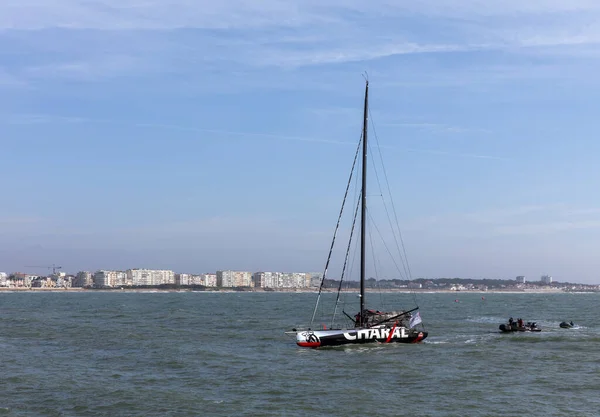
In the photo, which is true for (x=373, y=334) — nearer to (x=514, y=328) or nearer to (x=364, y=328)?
(x=364, y=328)

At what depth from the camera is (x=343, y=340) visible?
159 feet

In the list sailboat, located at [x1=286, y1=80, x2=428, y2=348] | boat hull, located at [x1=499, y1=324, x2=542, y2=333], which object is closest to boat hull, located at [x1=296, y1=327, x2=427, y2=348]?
sailboat, located at [x1=286, y1=80, x2=428, y2=348]

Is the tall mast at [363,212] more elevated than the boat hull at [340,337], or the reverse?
the tall mast at [363,212]

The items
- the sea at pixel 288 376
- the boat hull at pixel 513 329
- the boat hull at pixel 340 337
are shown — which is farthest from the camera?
the boat hull at pixel 513 329

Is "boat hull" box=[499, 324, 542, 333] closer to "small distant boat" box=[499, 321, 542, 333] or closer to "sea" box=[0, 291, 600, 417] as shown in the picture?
"small distant boat" box=[499, 321, 542, 333]

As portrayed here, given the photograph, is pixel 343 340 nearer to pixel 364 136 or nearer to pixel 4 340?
pixel 364 136

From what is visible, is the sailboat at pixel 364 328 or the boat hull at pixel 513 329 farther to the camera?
the boat hull at pixel 513 329

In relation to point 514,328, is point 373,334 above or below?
above

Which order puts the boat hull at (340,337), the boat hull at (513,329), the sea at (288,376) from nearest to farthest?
1. the sea at (288,376)
2. the boat hull at (340,337)
3. the boat hull at (513,329)

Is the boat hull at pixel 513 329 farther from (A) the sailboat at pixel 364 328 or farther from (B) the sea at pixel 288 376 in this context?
(A) the sailboat at pixel 364 328

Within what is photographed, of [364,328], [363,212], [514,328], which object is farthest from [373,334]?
[514,328]

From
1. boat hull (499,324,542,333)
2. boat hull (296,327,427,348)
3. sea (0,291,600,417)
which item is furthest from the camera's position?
boat hull (499,324,542,333)

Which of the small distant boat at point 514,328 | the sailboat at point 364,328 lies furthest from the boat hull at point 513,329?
the sailboat at point 364,328

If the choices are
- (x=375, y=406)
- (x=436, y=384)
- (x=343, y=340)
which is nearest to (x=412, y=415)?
(x=375, y=406)
